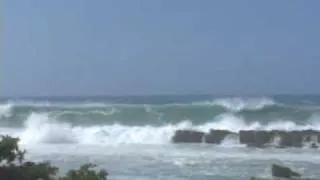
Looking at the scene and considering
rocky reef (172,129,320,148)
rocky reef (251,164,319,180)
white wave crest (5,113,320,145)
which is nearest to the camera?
rocky reef (251,164,319,180)

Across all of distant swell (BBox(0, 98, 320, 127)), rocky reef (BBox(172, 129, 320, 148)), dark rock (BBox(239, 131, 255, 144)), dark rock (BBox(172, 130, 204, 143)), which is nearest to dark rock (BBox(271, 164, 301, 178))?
rocky reef (BBox(172, 129, 320, 148))

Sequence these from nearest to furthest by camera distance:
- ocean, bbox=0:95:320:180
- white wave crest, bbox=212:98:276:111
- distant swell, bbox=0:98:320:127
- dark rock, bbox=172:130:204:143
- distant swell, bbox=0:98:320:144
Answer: ocean, bbox=0:95:320:180 → dark rock, bbox=172:130:204:143 → distant swell, bbox=0:98:320:144 → distant swell, bbox=0:98:320:127 → white wave crest, bbox=212:98:276:111

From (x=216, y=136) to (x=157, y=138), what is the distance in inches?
96.6

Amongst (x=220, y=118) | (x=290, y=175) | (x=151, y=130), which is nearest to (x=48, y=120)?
(x=151, y=130)

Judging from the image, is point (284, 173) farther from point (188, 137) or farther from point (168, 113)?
point (168, 113)

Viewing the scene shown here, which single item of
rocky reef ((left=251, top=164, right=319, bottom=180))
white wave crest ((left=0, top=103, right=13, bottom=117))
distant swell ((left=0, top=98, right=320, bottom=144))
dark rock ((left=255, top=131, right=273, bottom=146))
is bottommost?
rocky reef ((left=251, top=164, right=319, bottom=180))

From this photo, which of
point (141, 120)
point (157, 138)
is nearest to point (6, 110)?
point (141, 120)

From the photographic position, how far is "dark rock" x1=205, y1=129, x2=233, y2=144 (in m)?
19.1

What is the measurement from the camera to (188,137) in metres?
20.1

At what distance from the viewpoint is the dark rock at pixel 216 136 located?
19094 mm

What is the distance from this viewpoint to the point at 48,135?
861 inches

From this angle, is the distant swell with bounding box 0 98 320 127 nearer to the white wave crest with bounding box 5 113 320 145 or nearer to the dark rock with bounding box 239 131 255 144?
the white wave crest with bounding box 5 113 320 145

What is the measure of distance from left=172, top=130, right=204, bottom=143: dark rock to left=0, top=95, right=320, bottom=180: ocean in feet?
1.13

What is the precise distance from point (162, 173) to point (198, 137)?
8300 mm
